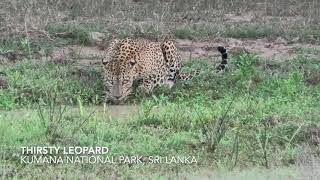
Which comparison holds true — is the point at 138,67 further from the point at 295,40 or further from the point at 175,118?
the point at 295,40

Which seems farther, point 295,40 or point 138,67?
point 295,40

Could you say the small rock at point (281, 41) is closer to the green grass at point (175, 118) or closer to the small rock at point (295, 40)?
the small rock at point (295, 40)

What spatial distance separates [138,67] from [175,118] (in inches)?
87.7

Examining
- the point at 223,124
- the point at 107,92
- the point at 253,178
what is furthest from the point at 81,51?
the point at 253,178

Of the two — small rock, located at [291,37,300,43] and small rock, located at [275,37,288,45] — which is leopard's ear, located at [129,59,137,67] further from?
small rock, located at [291,37,300,43]

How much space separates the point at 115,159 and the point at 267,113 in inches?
98.4

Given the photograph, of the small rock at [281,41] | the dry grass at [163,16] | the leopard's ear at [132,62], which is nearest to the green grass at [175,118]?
the leopard's ear at [132,62]

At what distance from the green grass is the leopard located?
7.0 inches

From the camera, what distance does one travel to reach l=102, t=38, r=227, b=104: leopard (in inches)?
420

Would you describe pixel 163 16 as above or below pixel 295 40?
above

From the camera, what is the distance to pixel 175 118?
29.4 ft

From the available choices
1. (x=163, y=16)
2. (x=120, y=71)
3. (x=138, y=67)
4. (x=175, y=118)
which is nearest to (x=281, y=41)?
(x=163, y=16)

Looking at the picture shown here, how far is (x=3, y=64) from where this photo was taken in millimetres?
11734

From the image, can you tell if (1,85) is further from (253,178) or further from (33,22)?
(253,178)
